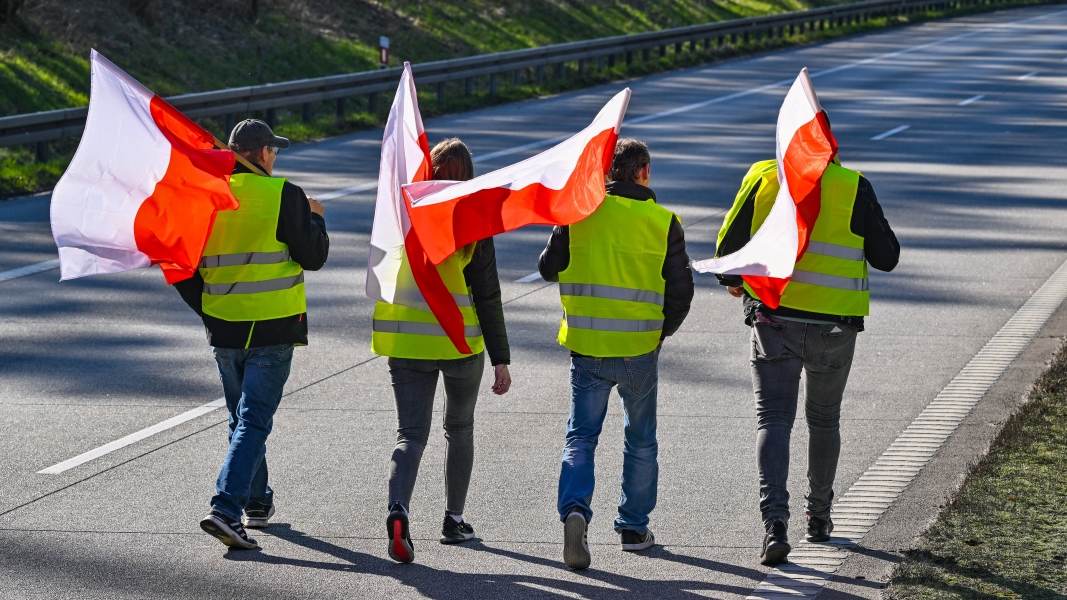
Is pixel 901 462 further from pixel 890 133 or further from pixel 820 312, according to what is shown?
pixel 890 133

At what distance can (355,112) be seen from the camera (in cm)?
2389

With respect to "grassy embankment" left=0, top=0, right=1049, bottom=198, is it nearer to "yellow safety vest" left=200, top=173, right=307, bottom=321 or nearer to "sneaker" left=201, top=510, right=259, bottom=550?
"yellow safety vest" left=200, top=173, right=307, bottom=321

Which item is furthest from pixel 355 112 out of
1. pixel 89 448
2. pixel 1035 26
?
pixel 1035 26

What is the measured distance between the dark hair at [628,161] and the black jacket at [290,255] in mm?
1209

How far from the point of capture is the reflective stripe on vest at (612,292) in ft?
19.1

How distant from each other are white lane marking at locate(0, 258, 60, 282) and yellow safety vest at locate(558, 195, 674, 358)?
732cm

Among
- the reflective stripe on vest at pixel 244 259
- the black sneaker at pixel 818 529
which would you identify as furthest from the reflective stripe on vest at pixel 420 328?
the black sneaker at pixel 818 529

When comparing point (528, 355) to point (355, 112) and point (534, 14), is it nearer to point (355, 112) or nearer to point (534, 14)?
point (355, 112)

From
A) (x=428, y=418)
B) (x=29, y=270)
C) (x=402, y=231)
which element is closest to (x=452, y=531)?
(x=428, y=418)

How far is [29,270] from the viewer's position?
12.1m

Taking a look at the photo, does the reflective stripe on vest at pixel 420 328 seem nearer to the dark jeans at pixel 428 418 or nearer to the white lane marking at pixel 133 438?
the dark jeans at pixel 428 418

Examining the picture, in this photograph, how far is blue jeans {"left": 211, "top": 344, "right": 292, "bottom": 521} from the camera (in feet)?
19.4

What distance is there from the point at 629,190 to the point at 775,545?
150 centimetres

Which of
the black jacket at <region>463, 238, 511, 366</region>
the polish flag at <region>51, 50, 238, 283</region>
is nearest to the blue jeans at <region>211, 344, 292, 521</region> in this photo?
the polish flag at <region>51, 50, 238, 283</region>
